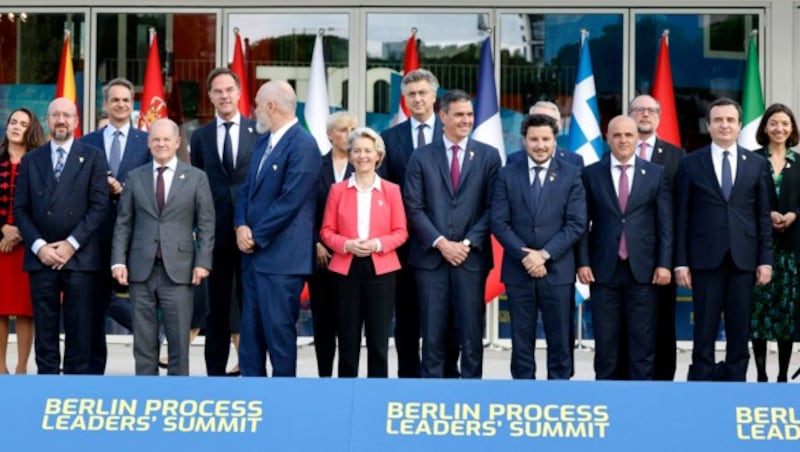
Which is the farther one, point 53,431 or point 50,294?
point 50,294

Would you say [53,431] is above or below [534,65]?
below

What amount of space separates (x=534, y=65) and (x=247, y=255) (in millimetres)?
4001

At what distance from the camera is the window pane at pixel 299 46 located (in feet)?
34.9

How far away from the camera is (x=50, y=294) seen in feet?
24.6

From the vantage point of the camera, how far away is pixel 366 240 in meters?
7.09

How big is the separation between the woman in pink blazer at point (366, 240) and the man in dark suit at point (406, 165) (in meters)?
0.29

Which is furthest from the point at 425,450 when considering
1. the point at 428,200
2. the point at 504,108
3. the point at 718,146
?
the point at 504,108

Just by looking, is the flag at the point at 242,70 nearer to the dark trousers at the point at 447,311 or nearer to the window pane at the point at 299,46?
the window pane at the point at 299,46

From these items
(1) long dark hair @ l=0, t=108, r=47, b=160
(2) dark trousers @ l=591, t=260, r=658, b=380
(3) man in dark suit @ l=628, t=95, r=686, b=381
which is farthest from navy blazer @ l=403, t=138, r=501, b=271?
(1) long dark hair @ l=0, t=108, r=47, b=160

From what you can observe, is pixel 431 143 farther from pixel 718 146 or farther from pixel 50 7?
pixel 50 7

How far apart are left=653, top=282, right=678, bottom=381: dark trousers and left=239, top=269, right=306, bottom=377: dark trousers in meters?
1.94

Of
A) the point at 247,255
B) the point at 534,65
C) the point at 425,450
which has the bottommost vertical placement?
the point at 425,450

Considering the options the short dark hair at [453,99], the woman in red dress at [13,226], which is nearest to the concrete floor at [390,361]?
the woman in red dress at [13,226]

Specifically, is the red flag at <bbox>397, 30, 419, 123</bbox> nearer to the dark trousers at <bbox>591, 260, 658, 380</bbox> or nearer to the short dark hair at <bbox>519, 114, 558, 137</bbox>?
the short dark hair at <bbox>519, 114, 558, 137</bbox>
